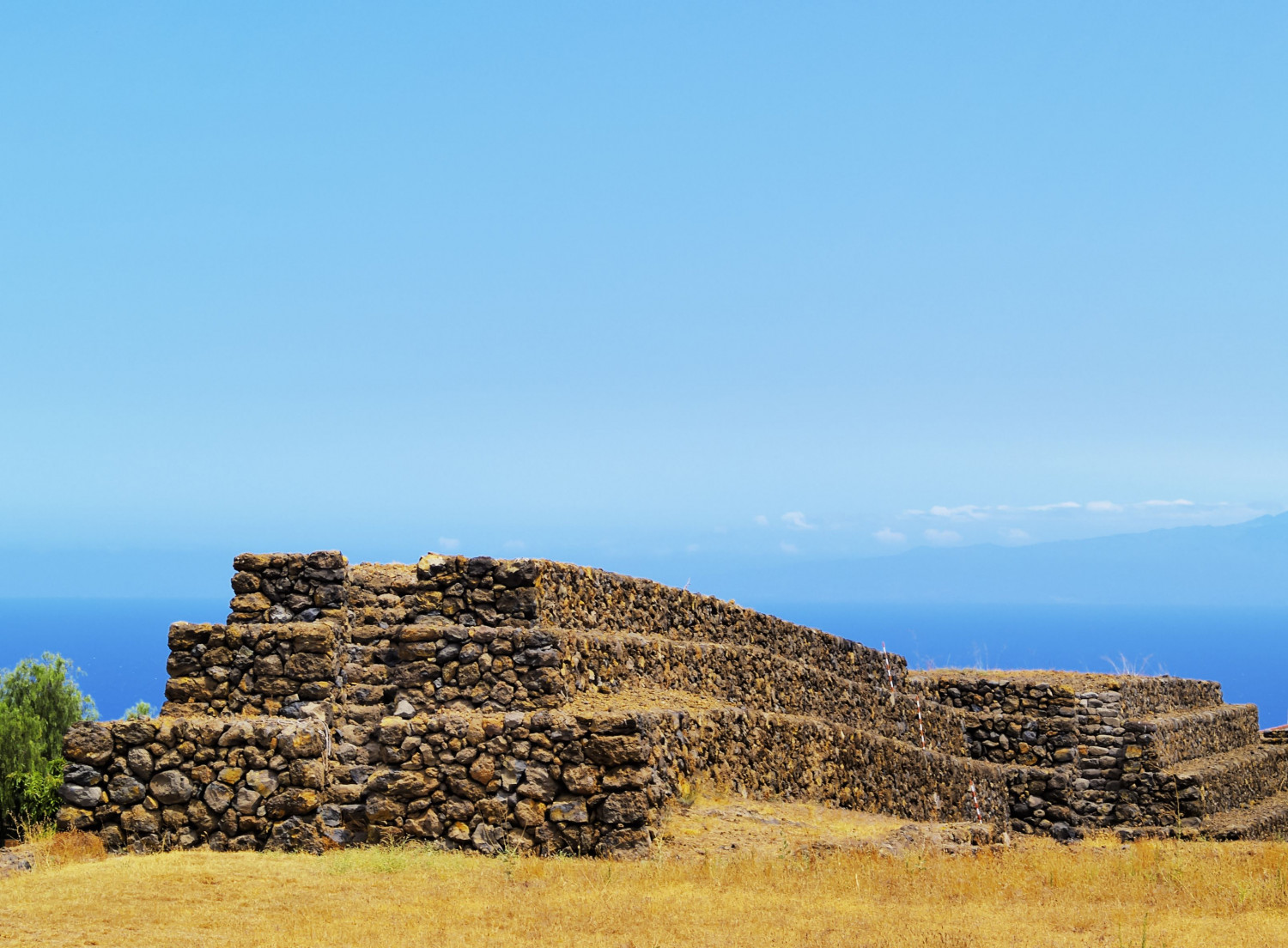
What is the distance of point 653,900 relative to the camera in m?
13.4

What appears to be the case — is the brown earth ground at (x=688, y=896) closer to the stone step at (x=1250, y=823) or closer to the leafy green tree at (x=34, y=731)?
the leafy green tree at (x=34, y=731)

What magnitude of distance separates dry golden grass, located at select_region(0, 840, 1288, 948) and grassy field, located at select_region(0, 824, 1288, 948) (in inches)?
1.3

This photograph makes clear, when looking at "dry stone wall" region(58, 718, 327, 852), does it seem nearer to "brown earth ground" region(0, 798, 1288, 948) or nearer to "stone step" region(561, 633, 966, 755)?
"brown earth ground" region(0, 798, 1288, 948)

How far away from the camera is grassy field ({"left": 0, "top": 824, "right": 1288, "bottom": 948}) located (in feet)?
38.5

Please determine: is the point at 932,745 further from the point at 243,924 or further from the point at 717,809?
the point at 243,924

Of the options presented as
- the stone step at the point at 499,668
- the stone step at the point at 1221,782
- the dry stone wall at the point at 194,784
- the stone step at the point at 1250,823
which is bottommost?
the stone step at the point at 1250,823

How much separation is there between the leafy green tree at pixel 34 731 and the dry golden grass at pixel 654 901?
1165 cm

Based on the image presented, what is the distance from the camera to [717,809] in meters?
18.7

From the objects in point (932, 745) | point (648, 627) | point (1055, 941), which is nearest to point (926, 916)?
point (1055, 941)

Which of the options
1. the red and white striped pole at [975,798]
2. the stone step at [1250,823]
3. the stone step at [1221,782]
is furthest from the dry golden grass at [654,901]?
the stone step at [1221,782]

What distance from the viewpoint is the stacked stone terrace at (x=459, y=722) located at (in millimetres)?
16781

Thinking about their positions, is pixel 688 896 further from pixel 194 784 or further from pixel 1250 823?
pixel 1250 823

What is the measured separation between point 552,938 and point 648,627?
13.6m

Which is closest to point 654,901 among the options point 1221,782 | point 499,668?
point 499,668
